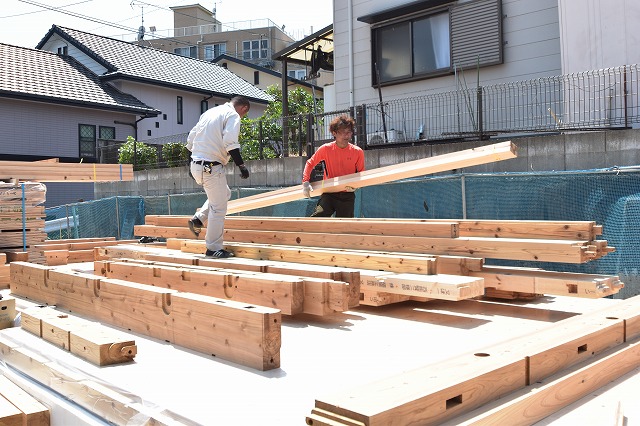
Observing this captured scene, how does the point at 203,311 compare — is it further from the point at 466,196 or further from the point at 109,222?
the point at 109,222

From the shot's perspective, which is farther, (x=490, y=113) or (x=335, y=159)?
(x=490, y=113)

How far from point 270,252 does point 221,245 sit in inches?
29.8

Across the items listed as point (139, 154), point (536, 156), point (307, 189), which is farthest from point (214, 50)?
point (307, 189)

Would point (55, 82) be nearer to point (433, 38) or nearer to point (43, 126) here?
Answer: point (43, 126)

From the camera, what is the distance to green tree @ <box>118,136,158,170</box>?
2081 centimetres

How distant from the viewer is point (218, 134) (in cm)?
657

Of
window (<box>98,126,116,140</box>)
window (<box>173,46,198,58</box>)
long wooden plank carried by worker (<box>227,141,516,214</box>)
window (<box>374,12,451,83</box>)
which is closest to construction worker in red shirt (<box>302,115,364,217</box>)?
long wooden plank carried by worker (<box>227,141,516,214</box>)

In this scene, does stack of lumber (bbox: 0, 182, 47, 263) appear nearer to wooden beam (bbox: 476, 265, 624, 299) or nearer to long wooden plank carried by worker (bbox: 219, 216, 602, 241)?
long wooden plank carried by worker (bbox: 219, 216, 602, 241)

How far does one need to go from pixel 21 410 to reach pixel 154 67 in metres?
30.5

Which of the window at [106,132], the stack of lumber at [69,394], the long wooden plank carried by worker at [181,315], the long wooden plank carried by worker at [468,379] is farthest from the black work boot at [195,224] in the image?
the window at [106,132]

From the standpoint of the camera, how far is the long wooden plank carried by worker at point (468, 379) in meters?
2.28

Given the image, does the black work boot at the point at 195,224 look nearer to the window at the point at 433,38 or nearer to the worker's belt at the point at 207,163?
the worker's belt at the point at 207,163

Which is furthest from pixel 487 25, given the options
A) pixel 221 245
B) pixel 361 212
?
pixel 221 245

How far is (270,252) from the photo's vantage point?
6309 mm
